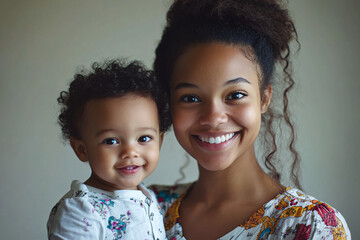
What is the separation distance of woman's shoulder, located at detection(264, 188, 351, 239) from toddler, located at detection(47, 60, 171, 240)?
415 millimetres

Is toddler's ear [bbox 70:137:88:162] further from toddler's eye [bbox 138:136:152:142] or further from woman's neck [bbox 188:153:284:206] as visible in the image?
woman's neck [bbox 188:153:284:206]

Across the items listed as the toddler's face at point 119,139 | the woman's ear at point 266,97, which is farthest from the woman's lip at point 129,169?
the woman's ear at point 266,97

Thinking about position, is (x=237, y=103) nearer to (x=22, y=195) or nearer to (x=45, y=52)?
(x=45, y=52)

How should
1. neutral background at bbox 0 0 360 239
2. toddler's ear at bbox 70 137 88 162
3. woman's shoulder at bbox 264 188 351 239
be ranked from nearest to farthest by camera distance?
woman's shoulder at bbox 264 188 351 239 → toddler's ear at bbox 70 137 88 162 → neutral background at bbox 0 0 360 239

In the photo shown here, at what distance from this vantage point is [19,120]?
8.51 feet

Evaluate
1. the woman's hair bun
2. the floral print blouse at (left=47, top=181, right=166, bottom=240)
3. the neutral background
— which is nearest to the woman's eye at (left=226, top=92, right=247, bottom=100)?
the woman's hair bun

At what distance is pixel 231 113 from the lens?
1.34m

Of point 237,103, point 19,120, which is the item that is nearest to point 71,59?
point 19,120

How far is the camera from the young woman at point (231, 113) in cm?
130

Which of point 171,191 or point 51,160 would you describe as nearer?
point 171,191

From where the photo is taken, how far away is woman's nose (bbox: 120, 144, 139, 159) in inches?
52.5

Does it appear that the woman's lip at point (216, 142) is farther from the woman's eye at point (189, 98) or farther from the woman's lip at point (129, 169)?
the woman's lip at point (129, 169)

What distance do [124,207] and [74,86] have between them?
1.52ft

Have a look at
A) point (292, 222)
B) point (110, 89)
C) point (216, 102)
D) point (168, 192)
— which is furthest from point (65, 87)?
point (292, 222)
